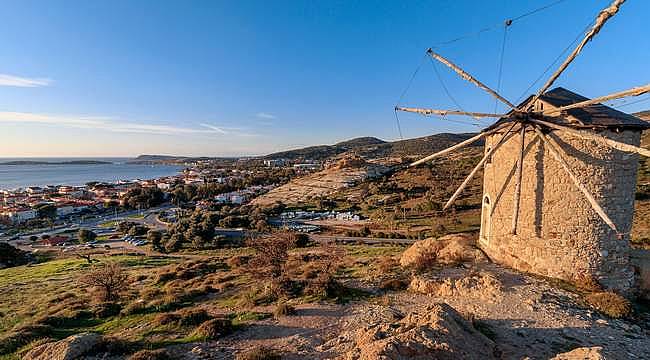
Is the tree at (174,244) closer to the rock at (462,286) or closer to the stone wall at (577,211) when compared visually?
the rock at (462,286)

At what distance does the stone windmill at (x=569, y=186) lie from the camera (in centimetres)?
901

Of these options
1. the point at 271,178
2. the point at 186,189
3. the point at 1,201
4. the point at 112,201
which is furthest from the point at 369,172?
the point at 1,201

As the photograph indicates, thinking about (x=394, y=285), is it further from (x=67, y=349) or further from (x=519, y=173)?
(x=67, y=349)

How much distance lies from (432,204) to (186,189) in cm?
6943

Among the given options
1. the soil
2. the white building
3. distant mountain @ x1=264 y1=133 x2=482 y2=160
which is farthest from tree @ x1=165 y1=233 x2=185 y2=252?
distant mountain @ x1=264 y1=133 x2=482 y2=160

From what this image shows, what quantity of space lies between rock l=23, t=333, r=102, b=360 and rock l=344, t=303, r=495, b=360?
569 centimetres

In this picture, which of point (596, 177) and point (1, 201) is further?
point (1, 201)

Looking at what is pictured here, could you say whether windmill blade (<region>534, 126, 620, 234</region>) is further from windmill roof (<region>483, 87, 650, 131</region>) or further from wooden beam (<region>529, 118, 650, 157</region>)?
windmill roof (<region>483, 87, 650, 131</region>)

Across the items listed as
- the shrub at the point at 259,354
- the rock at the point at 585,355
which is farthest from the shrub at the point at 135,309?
the rock at the point at 585,355

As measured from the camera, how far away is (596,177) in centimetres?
906

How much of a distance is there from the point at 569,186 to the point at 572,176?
1.00m

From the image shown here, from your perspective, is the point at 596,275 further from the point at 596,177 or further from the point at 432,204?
the point at 432,204

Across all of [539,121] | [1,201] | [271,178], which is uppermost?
[539,121]

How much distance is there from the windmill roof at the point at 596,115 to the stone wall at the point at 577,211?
0.30 metres
